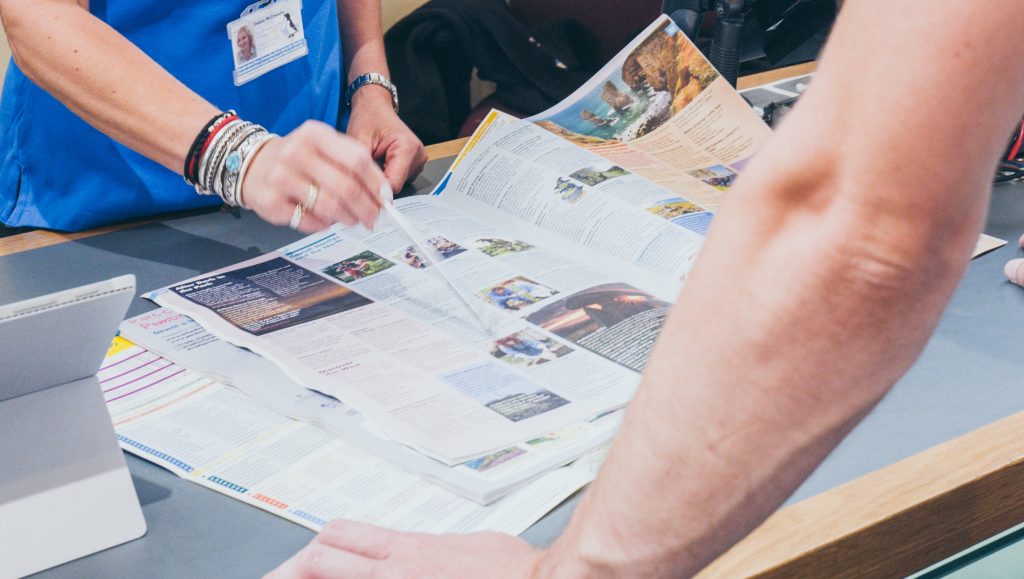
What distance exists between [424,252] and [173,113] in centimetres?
29

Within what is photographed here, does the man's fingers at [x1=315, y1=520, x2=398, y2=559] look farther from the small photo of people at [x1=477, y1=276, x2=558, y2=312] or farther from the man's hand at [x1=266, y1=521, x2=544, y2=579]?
the small photo of people at [x1=477, y1=276, x2=558, y2=312]

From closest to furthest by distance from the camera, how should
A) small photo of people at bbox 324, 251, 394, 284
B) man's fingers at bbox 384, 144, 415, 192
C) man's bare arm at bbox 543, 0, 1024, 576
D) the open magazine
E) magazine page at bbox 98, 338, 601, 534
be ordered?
man's bare arm at bbox 543, 0, 1024, 576, magazine page at bbox 98, 338, 601, 534, the open magazine, small photo of people at bbox 324, 251, 394, 284, man's fingers at bbox 384, 144, 415, 192

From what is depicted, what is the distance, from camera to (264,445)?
73cm

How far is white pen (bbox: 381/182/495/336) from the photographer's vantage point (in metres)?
0.90

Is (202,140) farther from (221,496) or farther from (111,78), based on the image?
(221,496)

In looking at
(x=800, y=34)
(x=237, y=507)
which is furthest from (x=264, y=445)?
(x=800, y=34)

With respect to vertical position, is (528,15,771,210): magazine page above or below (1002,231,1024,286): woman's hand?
above

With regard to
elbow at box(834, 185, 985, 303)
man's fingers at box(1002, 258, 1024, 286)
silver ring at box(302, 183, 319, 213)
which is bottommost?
man's fingers at box(1002, 258, 1024, 286)

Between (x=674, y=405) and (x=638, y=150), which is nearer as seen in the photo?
(x=674, y=405)

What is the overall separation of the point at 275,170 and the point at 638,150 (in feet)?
1.61

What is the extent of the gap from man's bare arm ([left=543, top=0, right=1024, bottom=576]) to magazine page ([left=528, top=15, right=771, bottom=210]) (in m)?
0.86

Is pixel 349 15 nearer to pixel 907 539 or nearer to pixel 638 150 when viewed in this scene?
pixel 638 150

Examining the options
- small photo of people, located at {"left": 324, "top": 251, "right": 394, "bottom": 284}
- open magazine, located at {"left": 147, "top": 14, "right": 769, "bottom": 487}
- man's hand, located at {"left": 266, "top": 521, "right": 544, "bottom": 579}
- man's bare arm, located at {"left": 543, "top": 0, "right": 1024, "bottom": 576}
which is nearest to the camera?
man's bare arm, located at {"left": 543, "top": 0, "right": 1024, "bottom": 576}

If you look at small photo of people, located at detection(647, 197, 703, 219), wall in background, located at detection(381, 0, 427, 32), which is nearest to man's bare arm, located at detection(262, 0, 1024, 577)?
small photo of people, located at detection(647, 197, 703, 219)
